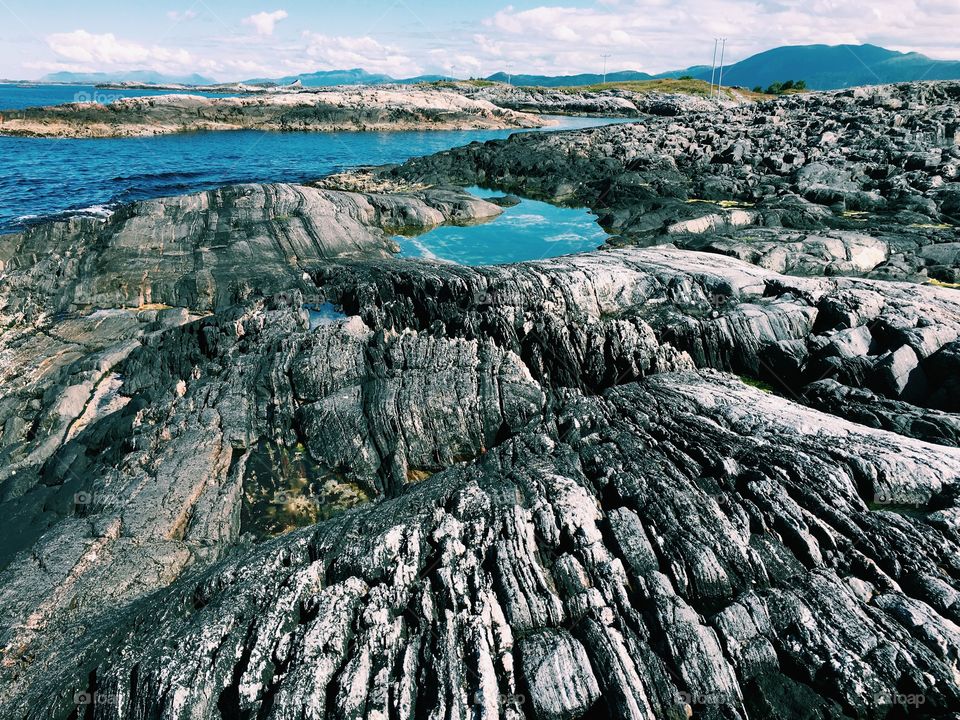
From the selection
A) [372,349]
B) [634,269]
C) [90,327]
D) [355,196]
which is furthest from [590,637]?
[355,196]

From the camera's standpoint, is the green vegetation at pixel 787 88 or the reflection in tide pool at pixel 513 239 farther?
the green vegetation at pixel 787 88

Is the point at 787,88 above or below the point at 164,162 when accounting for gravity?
above

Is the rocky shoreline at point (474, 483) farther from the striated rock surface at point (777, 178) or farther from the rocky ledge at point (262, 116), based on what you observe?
the rocky ledge at point (262, 116)

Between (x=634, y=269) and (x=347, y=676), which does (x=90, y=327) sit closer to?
(x=347, y=676)

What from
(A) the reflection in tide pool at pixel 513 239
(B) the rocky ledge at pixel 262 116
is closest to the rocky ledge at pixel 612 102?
(B) the rocky ledge at pixel 262 116

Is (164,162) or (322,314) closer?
(322,314)

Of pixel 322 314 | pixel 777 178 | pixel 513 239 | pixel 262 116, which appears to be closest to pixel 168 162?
pixel 262 116

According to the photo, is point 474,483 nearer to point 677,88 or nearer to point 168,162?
point 168,162
